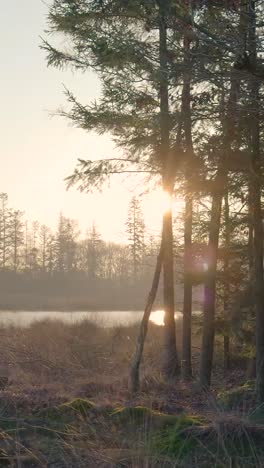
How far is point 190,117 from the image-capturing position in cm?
1030

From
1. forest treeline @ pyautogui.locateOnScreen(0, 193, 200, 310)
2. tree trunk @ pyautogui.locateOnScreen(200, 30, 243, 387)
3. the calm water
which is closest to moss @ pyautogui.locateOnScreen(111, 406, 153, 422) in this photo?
tree trunk @ pyautogui.locateOnScreen(200, 30, 243, 387)

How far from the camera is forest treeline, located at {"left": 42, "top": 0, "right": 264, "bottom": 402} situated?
691 centimetres

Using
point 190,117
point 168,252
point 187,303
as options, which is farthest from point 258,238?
point 187,303

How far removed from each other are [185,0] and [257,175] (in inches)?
191

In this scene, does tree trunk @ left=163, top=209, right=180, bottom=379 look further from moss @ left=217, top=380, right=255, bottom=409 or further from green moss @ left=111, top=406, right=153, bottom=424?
green moss @ left=111, top=406, right=153, bottom=424

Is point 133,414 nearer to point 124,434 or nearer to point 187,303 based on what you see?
point 124,434

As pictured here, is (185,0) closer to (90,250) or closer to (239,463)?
(239,463)

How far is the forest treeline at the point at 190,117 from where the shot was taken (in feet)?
22.7

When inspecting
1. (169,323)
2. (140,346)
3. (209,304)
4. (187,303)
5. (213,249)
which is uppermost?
(213,249)

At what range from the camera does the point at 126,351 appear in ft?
73.4

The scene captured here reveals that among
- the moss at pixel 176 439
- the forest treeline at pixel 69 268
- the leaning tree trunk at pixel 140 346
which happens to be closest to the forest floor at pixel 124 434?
the moss at pixel 176 439

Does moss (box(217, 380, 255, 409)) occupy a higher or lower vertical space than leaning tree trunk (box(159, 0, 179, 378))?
lower

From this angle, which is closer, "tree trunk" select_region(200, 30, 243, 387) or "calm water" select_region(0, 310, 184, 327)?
"tree trunk" select_region(200, 30, 243, 387)

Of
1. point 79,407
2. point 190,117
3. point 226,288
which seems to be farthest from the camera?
point 226,288
